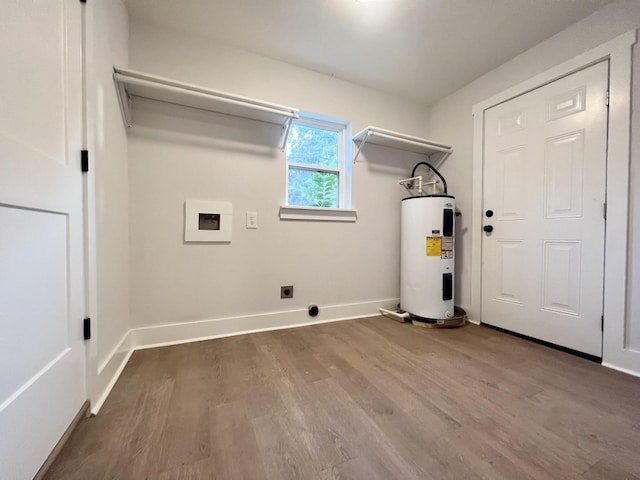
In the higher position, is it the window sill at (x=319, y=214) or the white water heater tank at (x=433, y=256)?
the window sill at (x=319, y=214)

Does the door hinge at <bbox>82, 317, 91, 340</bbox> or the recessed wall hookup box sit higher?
the recessed wall hookup box

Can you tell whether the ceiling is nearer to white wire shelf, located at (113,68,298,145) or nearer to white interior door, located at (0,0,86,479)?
white wire shelf, located at (113,68,298,145)

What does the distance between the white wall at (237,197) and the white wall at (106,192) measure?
0.45ft

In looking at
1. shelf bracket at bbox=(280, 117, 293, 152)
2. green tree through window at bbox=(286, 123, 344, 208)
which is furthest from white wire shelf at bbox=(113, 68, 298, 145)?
green tree through window at bbox=(286, 123, 344, 208)

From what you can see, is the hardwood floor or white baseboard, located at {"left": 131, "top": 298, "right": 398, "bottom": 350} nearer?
the hardwood floor

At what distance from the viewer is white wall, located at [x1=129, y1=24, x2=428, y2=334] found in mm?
1657

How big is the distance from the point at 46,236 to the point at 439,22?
7.92ft

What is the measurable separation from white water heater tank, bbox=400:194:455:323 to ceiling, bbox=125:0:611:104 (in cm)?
114

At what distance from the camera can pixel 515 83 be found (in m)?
1.94

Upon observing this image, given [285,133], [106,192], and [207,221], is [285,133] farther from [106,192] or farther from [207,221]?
[106,192]

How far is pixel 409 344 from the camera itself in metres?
1.73

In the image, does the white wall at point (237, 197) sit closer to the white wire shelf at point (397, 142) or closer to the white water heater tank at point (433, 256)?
the white wire shelf at point (397, 142)

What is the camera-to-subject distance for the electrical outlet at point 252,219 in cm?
193

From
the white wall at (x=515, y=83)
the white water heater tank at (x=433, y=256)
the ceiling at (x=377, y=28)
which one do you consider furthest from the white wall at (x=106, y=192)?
the white wall at (x=515, y=83)
